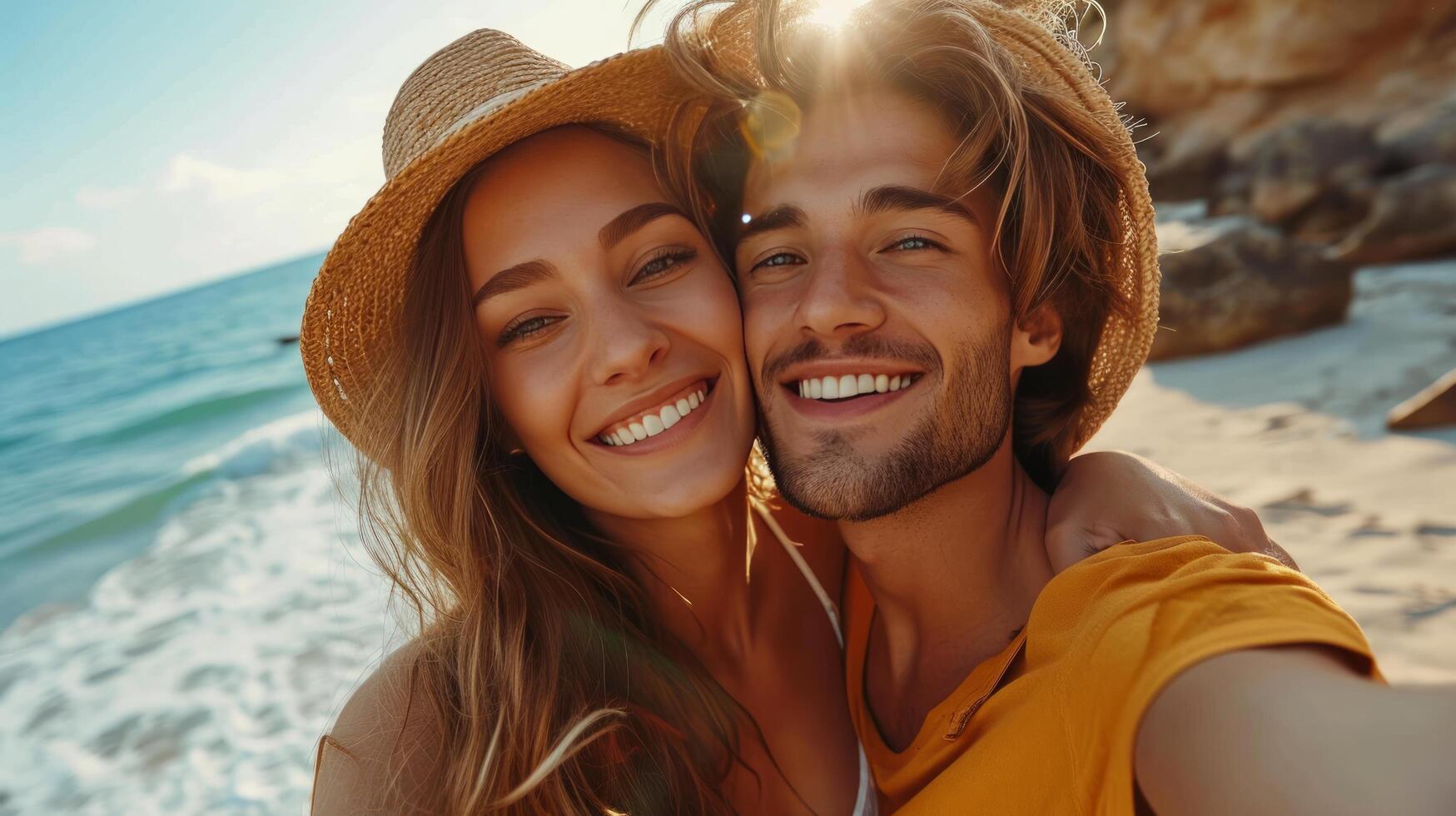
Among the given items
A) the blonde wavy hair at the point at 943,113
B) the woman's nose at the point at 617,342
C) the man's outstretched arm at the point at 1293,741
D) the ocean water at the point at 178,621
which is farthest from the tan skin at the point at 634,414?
the ocean water at the point at 178,621

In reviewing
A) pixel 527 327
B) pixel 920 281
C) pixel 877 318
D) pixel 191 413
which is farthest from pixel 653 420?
pixel 191 413

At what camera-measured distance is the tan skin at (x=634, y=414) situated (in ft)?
7.14

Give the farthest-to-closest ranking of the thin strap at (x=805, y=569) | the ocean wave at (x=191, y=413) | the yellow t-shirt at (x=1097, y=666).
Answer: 1. the ocean wave at (x=191, y=413)
2. the thin strap at (x=805, y=569)
3. the yellow t-shirt at (x=1097, y=666)

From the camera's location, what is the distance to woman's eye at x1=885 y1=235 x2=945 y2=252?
2.35m

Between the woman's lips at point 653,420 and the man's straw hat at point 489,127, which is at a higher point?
the man's straw hat at point 489,127

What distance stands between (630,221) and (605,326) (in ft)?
0.91

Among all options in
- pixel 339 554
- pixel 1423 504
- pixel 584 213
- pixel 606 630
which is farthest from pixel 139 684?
pixel 1423 504

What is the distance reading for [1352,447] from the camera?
4.76 m

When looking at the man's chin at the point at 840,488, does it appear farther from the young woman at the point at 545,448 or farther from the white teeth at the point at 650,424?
the white teeth at the point at 650,424

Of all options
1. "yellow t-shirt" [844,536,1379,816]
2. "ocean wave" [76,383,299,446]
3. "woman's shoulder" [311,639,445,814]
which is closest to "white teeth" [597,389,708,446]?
"woman's shoulder" [311,639,445,814]

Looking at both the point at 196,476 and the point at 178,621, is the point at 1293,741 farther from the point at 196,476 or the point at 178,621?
the point at 196,476

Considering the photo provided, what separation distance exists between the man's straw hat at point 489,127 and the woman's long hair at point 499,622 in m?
0.12

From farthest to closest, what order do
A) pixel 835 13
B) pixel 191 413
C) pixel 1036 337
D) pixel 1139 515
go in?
pixel 191 413 → pixel 1036 337 → pixel 835 13 → pixel 1139 515

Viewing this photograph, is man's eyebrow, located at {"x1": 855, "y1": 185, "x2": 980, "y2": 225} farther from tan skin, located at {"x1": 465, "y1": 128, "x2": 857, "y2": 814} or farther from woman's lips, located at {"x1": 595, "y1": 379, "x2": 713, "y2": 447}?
woman's lips, located at {"x1": 595, "y1": 379, "x2": 713, "y2": 447}
